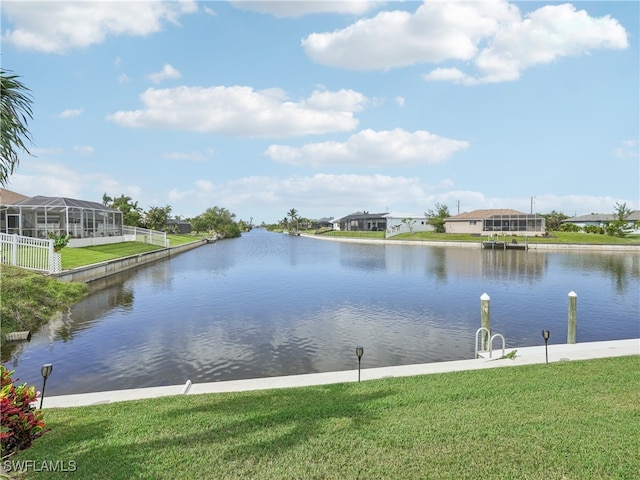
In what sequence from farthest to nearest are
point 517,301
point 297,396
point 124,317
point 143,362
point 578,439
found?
point 517,301
point 124,317
point 143,362
point 297,396
point 578,439

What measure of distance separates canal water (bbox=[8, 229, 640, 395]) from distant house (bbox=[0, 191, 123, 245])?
1164cm

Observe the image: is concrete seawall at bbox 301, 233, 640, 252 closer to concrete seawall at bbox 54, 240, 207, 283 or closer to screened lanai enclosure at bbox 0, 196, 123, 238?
concrete seawall at bbox 54, 240, 207, 283

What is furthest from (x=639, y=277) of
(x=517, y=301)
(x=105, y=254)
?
(x=105, y=254)

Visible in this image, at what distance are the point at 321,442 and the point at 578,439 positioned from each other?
12.0 feet

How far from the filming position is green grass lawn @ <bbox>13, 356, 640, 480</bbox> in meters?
4.88

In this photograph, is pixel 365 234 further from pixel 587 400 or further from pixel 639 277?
pixel 587 400

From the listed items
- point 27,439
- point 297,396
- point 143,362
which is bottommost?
point 143,362

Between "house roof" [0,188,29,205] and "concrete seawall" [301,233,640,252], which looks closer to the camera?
"house roof" [0,188,29,205]

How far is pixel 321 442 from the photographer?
217 inches

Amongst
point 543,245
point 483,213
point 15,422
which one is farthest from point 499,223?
point 15,422

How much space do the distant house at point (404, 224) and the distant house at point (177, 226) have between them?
5330 cm

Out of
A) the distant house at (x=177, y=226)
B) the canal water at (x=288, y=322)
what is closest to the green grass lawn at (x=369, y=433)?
the canal water at (x=288, y=322)

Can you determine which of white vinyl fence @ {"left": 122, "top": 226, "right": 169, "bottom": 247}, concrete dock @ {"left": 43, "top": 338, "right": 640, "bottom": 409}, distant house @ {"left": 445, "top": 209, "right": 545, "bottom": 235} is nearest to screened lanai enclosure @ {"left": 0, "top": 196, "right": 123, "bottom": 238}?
white vinyl fence @ {"left": 122, "top": 226, "right": 169, "bottom": 247}

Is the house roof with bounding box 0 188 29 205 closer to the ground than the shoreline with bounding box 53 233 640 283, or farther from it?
farther from it
